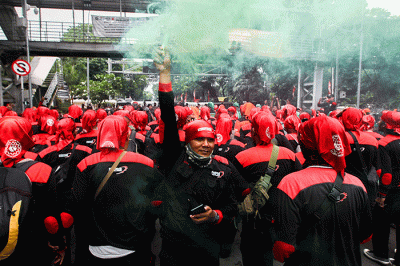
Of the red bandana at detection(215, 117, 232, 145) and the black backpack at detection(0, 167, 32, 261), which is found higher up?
the red bandana at detection(215, 117, 232, 145)

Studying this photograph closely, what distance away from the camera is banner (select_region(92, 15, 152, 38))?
15688mm

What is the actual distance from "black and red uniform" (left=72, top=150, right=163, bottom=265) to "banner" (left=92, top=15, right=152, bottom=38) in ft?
48.5

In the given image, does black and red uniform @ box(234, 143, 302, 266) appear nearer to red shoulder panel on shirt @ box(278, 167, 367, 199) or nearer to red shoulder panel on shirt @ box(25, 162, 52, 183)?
red shoulder panel on shirt @ box(278, 167, 367, 199)

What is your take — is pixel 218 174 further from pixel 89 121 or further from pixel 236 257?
pixel 89 121

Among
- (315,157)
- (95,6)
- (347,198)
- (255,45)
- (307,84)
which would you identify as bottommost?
(347,198)

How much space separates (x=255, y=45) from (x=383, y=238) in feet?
43.3

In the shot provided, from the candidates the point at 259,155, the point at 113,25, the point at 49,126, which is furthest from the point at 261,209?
the point at 113,25

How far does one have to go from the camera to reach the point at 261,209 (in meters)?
3.48

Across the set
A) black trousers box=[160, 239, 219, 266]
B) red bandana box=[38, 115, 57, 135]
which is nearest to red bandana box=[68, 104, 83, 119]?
red bandana box=[38, 115, 57, 135]

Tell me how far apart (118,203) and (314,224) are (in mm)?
→ 1606

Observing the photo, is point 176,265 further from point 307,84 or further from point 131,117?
point 307,84

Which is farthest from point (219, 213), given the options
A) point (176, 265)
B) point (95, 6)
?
point (95, 6)

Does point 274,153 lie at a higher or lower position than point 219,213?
higher

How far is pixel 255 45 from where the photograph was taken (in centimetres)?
1561
